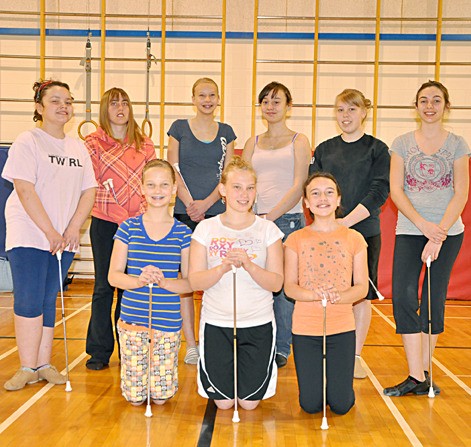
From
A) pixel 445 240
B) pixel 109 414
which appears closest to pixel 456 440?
pixel 445 240

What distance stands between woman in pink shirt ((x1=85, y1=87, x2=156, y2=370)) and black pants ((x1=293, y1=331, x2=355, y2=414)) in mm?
1186

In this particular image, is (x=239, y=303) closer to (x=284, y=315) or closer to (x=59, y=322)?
(x=284, y=315)

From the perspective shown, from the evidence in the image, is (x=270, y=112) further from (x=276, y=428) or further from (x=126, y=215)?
(x=276, y=428)

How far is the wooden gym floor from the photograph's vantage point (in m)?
2.66

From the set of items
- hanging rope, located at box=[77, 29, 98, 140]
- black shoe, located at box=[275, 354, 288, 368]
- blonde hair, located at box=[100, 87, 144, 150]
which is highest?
hanging rope, located at box=[77, 29, 98, 140]

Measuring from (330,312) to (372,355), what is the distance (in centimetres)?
124

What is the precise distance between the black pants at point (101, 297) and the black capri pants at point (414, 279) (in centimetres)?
155

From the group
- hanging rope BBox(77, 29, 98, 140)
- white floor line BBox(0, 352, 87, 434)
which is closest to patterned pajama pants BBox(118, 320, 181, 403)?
white floor line BBox(0, 352, 87, 434)

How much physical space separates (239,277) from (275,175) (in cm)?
90

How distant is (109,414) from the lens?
2.93 metres

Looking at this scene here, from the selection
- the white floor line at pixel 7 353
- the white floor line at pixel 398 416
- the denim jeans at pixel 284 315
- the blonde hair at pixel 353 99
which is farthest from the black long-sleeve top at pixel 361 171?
the white floor line at pixel 7 353

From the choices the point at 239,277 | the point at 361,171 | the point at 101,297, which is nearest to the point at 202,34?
the point at 361,171

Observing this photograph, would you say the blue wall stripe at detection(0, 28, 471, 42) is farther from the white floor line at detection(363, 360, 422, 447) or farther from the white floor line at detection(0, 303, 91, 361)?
the white floor line at detection(363, 360, 422, 447)

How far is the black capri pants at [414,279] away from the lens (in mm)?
3258
